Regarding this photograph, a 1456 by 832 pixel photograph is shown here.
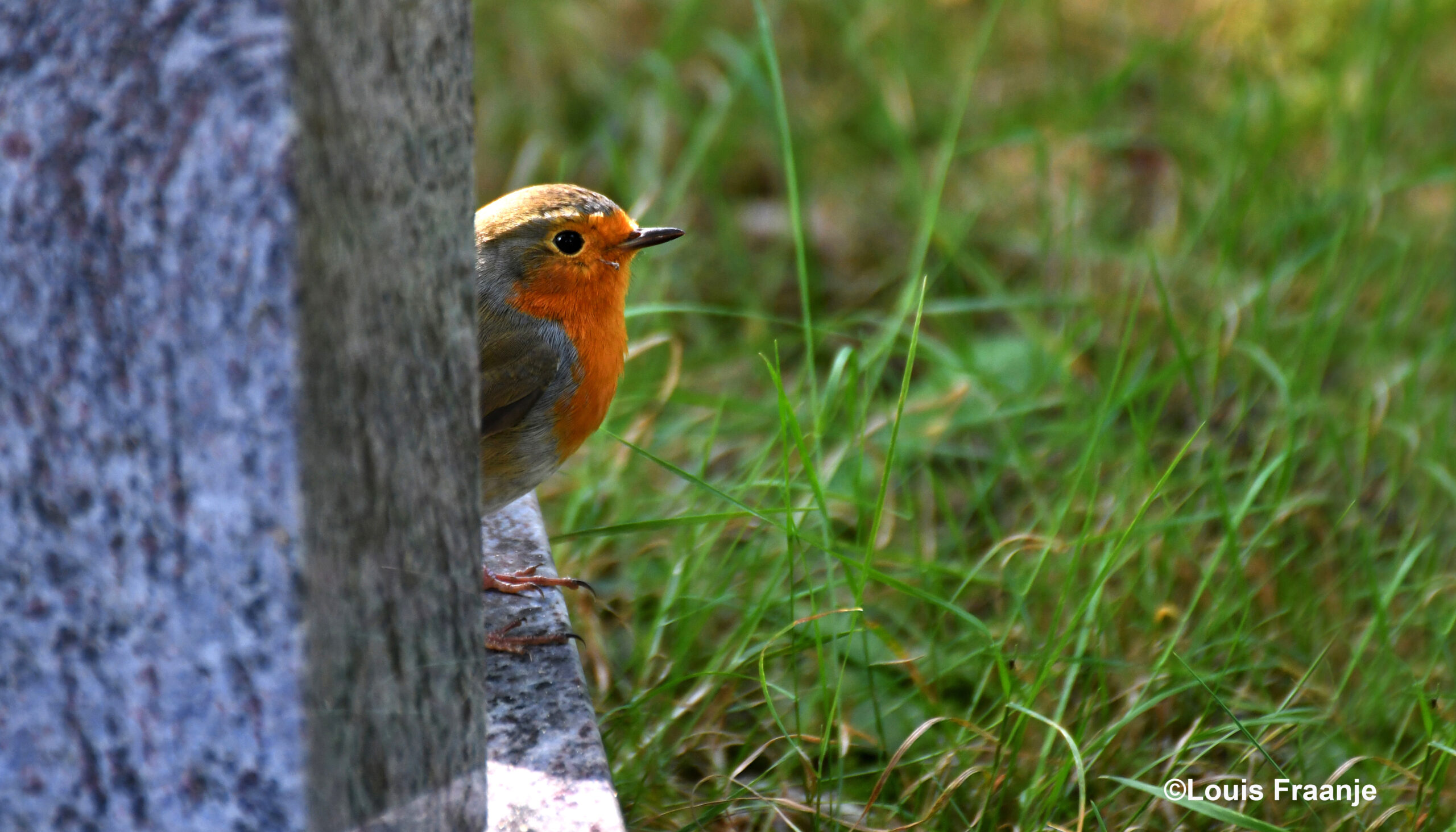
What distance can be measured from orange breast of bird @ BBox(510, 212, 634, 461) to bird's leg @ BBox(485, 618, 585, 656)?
1.16 ft

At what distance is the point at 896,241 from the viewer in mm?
4320

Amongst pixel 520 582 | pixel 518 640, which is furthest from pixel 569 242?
pixel 518 640

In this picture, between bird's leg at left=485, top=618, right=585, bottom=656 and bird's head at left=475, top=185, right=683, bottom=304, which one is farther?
bird's head at left=475, top=185, right=683, bottom=304

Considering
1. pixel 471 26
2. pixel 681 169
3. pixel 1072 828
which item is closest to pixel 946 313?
pixel 681 169

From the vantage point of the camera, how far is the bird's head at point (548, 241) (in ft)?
6.95

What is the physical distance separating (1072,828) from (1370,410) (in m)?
1.67

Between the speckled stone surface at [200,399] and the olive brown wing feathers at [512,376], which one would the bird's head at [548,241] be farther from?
the speckled stone surface at [200,399]

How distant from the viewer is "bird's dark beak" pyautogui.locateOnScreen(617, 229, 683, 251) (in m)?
2.17

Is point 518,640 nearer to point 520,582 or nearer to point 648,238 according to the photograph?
point 520,582

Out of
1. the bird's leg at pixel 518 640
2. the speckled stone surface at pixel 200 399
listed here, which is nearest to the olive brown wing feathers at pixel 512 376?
the bird's leg at pixel 518 640

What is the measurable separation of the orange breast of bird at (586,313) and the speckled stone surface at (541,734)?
249 mm

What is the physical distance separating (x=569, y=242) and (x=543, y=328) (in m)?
0.15

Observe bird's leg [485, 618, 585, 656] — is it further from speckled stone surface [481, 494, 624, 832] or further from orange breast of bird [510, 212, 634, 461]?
orange breast of bird [510, 212, 634, 461]

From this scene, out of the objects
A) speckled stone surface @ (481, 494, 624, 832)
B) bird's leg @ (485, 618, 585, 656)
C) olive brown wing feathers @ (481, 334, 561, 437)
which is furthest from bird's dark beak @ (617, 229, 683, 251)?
bird's leg @ (485, 618, 585, 656)
